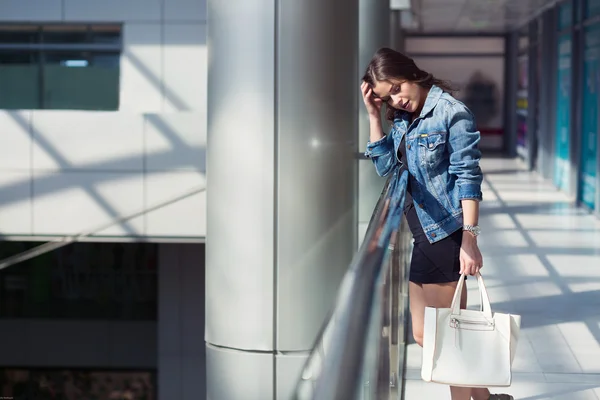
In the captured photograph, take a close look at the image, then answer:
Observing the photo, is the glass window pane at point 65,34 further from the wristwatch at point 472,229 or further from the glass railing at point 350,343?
the glass railing at point 350,343

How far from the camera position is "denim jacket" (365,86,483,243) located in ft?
9.61

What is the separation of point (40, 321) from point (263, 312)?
1454cm

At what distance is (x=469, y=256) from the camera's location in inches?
116

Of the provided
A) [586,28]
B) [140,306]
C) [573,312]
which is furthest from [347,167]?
[140,306]

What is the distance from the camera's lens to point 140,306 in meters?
Answer: 16.9

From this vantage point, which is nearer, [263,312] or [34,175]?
[263,312]

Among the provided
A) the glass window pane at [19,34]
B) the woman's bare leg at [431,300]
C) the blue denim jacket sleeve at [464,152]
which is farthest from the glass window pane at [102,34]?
the blue denim jacket sleeve at [464,152]

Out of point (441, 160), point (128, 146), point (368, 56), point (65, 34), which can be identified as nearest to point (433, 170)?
point (441, 160)

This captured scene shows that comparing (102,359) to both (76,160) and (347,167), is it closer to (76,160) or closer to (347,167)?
(76,160)

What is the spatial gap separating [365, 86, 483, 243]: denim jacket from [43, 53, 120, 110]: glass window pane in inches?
400

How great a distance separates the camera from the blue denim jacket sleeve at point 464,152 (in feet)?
9.57

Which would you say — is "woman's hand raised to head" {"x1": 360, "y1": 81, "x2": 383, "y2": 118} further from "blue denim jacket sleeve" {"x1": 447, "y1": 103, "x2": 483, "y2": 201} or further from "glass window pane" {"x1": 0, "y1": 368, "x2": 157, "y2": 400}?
"glass window pane" {"x1": 0, "y1": 368, "x2": 157, "y2": 400}

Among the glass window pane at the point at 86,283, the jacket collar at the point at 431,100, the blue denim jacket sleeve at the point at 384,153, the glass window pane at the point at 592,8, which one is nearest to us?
the jacket collar at the point at 431,100

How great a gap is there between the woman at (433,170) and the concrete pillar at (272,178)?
0.33 m
